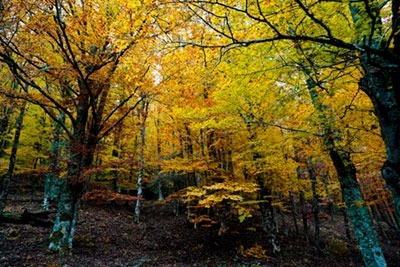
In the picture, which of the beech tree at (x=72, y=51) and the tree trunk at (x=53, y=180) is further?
the tree trunk at (x=53, y=180)

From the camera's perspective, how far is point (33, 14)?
21.6ft

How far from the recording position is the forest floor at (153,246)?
26.5ft

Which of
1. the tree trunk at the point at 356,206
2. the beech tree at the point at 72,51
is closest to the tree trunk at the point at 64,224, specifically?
the beech tree at the point at 72,51

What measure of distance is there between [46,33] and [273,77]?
6988mm

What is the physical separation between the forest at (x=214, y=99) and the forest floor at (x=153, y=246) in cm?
9

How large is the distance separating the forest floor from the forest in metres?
0.09

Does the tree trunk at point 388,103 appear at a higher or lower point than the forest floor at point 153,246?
higher

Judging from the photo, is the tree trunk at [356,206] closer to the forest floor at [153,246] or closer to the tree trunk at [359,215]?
the tree trunk at [359,215]

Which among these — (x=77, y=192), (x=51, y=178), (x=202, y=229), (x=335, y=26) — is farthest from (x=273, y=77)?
(x=51, y=178)

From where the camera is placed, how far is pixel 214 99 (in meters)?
8.84

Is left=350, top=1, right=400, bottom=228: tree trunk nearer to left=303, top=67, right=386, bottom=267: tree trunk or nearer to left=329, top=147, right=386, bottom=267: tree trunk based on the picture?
left=303, top=67, right=386, bottom=267: tree trunk

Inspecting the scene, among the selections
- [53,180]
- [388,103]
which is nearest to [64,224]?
[388,103]

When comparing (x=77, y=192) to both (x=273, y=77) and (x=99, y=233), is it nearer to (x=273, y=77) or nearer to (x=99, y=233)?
(x=99, y=233)

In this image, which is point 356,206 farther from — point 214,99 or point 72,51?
point 72,51
